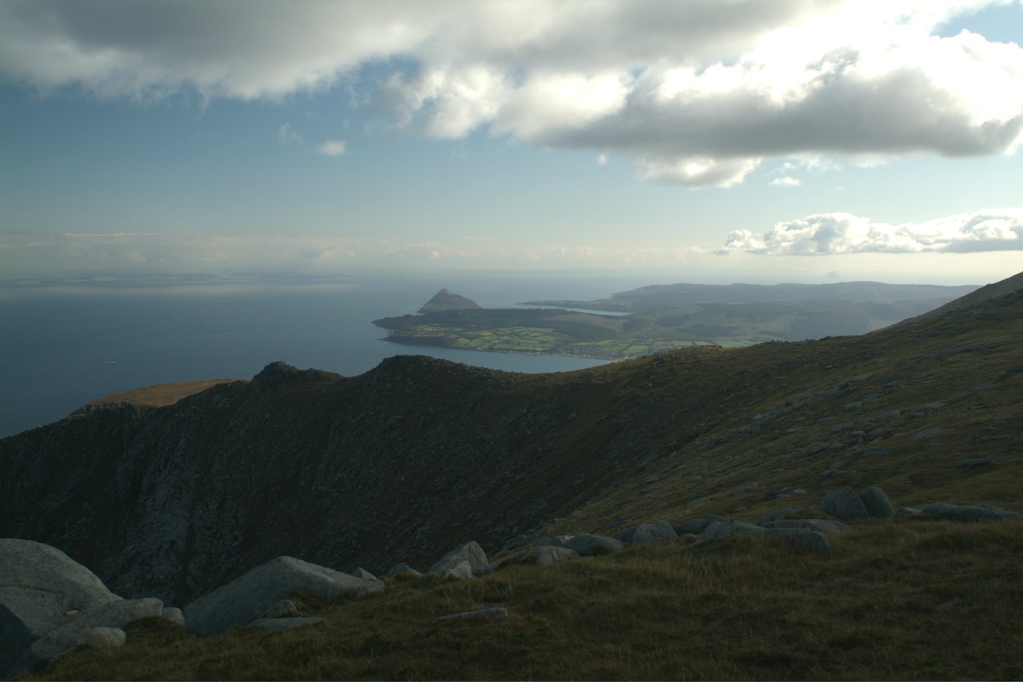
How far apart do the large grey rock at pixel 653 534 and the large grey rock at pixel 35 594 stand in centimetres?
1766

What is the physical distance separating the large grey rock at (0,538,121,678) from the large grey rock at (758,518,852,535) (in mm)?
21762

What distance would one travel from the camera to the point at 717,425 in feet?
112

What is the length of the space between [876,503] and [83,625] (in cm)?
2418

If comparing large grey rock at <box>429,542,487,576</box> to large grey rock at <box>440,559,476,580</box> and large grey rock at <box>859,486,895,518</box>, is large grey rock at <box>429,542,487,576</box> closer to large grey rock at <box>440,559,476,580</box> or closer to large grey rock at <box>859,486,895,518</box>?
large grey rock at <box>440,559,476,580</box>

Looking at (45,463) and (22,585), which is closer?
(22,585)

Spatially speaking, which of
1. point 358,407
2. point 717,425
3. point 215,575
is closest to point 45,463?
point 215,575

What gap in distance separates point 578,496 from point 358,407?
41171 mm

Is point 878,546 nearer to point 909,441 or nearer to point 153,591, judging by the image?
point 909,441

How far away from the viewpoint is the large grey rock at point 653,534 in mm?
15727

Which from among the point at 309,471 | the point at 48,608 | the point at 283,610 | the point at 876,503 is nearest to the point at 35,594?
the point at 48,608

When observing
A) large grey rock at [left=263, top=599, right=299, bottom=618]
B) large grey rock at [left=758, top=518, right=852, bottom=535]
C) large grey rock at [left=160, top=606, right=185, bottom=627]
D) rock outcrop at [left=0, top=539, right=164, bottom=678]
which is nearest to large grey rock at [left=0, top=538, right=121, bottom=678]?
rock outcrop at [left=0, top=539, right=164, bottom=678]

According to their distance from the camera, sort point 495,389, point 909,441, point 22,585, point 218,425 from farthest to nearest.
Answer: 1. point 218,425
2. point 495,389
3. point 909,441
4. point 22,585

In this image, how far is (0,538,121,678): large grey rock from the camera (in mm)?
14820

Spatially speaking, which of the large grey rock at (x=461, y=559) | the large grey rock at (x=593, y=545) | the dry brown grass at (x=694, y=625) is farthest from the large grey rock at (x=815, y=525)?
the large grey rock at (x=461, y=559)
